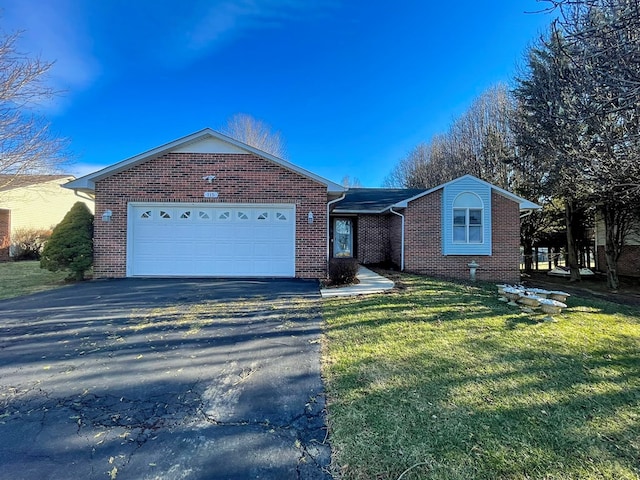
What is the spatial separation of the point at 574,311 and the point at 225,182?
31.6 feet

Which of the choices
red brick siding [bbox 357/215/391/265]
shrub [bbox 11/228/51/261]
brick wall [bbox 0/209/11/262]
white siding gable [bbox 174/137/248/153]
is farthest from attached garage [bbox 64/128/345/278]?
brick wall [bbox 0/209/11/262]

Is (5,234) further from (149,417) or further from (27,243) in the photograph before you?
(149,417)

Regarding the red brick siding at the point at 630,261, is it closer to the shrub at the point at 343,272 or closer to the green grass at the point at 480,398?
the green grass at the point at 480,398

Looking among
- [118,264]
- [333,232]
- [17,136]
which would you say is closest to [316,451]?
[118,264]

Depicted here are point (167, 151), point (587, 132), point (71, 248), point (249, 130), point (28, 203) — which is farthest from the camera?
point (249, 130)

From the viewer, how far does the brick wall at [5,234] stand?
18.5 metres

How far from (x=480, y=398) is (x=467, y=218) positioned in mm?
10539

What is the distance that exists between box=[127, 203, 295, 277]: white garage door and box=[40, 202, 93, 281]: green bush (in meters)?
1.26

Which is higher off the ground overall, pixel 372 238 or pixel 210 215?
pixel 210 215

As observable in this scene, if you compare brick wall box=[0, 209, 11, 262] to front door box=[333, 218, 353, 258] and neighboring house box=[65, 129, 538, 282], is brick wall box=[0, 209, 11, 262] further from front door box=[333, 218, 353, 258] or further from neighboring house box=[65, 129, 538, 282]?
front door box=[333, 218, 353, 258]

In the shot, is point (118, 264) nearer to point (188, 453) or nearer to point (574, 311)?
point (188, 453)

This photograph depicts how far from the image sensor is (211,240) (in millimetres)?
10133

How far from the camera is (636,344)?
501 cm

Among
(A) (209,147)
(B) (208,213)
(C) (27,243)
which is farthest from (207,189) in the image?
(C) (27,243)
